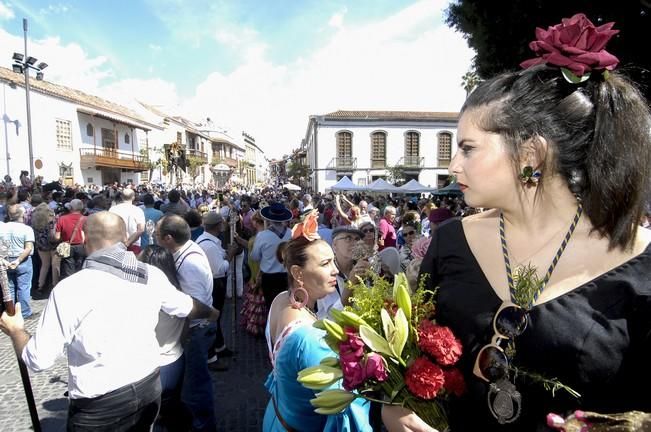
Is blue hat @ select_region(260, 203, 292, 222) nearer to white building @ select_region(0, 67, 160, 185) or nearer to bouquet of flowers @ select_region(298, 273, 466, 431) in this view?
bouquet of flowers @ select_region(298, 273, 466, 431)

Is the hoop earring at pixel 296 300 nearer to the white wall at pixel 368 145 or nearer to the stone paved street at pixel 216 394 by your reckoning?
the stone paved street at pixel 216 394

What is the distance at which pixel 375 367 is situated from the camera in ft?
4.28

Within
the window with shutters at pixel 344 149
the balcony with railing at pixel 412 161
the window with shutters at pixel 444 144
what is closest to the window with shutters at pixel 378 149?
the balcony with railing at pixel 412 161

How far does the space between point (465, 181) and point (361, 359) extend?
2.19 feet

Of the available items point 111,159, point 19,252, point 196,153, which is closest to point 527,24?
point 19,252

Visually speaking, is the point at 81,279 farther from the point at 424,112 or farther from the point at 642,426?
the point at 424,112

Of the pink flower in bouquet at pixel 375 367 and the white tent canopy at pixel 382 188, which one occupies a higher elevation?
the white tent canopy at pixel 382 188

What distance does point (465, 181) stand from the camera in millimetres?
1397

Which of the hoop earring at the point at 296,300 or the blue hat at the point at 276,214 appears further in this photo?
the blue hat at the point at 276,214

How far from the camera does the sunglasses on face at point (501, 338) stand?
1279 mm

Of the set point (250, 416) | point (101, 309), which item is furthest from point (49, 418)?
point (101, 309)

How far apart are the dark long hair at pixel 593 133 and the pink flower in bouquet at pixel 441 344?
0.57 m

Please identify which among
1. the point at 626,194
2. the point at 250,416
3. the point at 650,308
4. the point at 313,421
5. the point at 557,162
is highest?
the point at 557,162

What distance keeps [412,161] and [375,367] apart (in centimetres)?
3869
